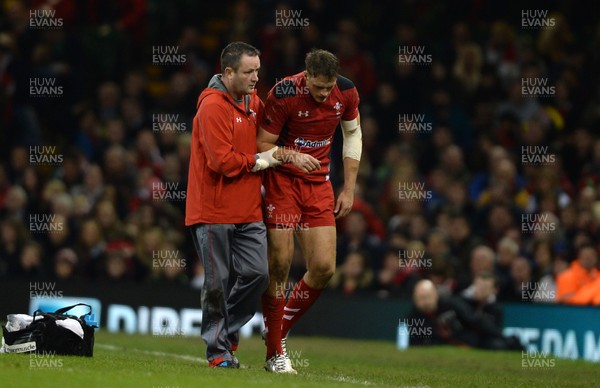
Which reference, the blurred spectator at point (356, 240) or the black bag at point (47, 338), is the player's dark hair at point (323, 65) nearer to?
the black bag at point (47, 338)

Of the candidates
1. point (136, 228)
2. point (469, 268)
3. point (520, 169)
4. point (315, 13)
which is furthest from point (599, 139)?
point (136, 228)

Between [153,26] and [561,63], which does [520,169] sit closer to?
[561,63]

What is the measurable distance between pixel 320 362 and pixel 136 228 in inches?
234

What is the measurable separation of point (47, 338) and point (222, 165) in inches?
84.1

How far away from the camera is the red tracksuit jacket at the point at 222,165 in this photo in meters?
10.5

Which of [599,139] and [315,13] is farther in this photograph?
[315,13]

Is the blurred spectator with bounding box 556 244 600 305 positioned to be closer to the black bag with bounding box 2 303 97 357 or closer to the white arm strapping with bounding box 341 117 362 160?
the white arm strapping with bounding box 341 117 362 160

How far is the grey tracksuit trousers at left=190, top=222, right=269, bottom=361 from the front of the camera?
10609 millimetres

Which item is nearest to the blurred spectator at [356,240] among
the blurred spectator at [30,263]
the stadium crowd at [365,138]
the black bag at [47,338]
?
the stadium crowd at [365,138]

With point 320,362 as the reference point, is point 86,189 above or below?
above

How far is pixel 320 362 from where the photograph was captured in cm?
1326

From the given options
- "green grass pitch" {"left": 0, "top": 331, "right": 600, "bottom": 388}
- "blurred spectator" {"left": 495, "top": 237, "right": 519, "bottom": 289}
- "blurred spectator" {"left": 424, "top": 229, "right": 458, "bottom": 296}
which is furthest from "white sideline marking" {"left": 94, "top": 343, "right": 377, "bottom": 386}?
"blurred spectator" {"left": 495, "top": 237, "right": 519, "bottom": 289}

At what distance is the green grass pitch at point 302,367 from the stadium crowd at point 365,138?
5.68 feet

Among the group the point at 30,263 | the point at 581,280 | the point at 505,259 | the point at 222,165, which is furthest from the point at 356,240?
the point at 222,165
